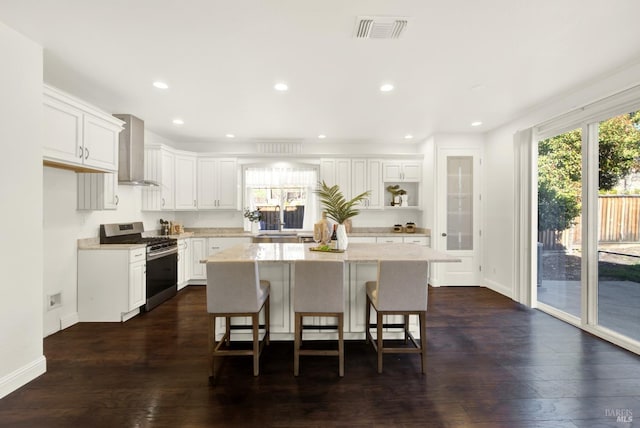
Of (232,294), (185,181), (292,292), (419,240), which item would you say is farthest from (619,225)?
(185,181)

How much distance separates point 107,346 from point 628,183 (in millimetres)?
5531

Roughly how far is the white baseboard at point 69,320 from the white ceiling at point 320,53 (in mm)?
2611

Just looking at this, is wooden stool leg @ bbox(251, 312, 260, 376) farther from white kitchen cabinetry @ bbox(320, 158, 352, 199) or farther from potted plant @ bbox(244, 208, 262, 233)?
white kitchen cabinetry @ bbox(320, 158, 352, 199)

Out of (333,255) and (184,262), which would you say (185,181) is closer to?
(184,262)

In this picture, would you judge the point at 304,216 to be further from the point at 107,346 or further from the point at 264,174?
the point at 107,346

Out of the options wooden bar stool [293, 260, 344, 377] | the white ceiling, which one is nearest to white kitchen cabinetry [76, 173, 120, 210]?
the white ceiling

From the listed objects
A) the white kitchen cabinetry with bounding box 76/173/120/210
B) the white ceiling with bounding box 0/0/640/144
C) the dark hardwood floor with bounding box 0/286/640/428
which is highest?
the white ceiling with bounding box 0/0/640/144

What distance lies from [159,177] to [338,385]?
4.28m

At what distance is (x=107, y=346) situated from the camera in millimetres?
2943

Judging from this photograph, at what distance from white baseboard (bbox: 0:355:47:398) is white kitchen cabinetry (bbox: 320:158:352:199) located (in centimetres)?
443

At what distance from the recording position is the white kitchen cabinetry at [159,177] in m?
4.80

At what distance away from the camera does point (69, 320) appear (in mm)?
3426
